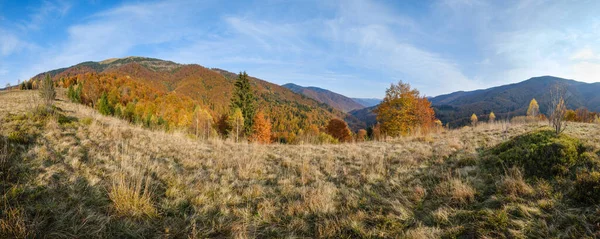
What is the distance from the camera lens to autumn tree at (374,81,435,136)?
24.2 metres

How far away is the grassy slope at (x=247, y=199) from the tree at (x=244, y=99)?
2991 centimetres

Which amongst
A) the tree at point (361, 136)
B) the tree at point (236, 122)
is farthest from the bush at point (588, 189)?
the tree at point (236, 122)

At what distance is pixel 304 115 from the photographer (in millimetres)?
165375

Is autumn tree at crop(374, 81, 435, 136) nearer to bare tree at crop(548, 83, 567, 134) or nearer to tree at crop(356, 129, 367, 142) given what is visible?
tree at crop(356, 129, 367, 142)

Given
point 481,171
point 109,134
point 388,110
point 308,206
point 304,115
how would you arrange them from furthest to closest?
point 304,115 → point 388,110 → point 109,134 → point 481,171 → point 308,206

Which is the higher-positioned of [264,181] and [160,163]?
[160,163]

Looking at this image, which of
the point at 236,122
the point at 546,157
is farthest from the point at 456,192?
the point at 236,122

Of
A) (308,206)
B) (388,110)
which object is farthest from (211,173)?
(388,110)

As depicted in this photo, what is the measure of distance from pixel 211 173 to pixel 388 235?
4283 mm

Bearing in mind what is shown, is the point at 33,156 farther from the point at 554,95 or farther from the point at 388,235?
the point at 554,95

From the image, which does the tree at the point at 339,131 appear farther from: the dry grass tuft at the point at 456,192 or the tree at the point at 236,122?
the dry grass tuft at the point at 456,192

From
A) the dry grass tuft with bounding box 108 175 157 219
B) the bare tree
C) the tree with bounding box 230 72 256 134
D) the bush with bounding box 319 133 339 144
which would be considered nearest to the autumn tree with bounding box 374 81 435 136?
the bush with bounding box 319 133 339 144

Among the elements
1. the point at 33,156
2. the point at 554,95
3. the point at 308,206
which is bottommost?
the point at 308,206

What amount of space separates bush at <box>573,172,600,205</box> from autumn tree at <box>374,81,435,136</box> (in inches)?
845
